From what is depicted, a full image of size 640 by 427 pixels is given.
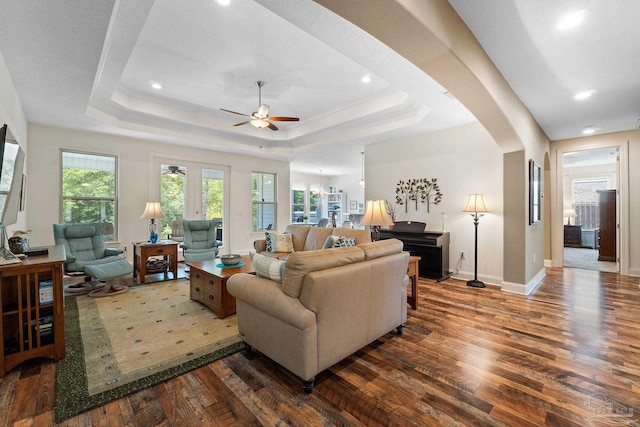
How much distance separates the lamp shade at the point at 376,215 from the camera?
11.5 feet

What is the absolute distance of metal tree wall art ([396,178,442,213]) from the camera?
5.22 m

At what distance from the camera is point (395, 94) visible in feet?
14.8

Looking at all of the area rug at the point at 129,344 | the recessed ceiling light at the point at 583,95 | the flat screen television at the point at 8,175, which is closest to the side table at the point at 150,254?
the area rug at the point at 129,344

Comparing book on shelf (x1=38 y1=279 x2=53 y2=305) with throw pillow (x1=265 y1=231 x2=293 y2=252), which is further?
throw pillow (x1=265 y1=231 x2=293 y2=252)

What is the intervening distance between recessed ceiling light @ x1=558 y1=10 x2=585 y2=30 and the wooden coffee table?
3665mm

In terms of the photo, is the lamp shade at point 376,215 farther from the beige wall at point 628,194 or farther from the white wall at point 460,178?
the beige wall at point 628,194

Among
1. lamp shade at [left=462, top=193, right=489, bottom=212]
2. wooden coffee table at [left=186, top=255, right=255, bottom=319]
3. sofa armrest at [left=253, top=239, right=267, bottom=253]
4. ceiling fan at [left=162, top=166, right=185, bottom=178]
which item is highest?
ceiling fan at [left=162, top=166, right=185, bottom=178]

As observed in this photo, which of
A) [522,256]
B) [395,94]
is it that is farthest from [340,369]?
[395,94]

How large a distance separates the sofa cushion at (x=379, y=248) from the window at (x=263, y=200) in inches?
212

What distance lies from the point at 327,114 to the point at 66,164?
4.73m

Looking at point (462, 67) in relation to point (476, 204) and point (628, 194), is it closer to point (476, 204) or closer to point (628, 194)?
point (476, 204)

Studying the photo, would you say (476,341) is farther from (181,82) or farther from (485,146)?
(181,82)

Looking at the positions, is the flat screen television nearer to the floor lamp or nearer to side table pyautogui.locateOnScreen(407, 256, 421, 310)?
side table pyautogui.locateOnScreen(407, 256, 421, 310)

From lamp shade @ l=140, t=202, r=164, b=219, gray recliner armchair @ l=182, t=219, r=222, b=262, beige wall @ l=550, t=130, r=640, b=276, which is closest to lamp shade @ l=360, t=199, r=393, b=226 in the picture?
gray recliner armchair @ l=182, t=219, r=222, b=262
